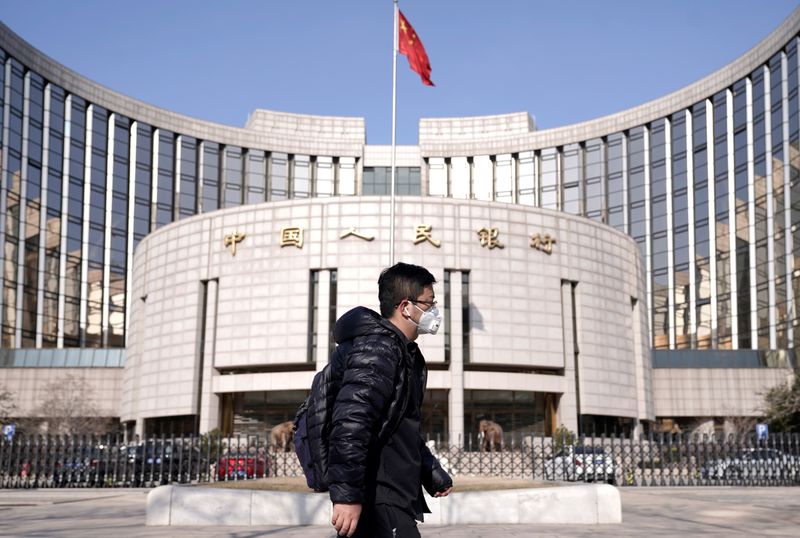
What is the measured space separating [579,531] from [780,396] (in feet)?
141

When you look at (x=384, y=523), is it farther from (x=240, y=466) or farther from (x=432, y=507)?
(x=240, y=466)

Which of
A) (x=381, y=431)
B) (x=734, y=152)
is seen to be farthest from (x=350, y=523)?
(x=734, y=152)

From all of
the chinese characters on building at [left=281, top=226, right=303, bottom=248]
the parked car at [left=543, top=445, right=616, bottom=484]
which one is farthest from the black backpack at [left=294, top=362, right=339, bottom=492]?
the chinese characters on building at [left=281, top=226, right=303, bottom=248]

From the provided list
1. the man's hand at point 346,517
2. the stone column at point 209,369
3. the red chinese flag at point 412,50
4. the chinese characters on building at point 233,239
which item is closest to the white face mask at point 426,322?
the man's hand at point 346,517

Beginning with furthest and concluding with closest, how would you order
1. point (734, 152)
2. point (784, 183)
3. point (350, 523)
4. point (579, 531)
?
point (734, 152) → point (784, 183) → point (579, 531) → point (350, 523)

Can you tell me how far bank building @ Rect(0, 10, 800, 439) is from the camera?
50.9m

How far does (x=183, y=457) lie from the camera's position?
102ft

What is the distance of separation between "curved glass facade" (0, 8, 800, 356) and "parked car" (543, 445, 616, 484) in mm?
42024

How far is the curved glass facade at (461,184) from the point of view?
71.9m

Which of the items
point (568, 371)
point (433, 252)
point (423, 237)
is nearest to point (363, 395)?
point (423, 237)

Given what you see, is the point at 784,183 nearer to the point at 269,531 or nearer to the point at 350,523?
the point at 269,531

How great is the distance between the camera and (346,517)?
451 cm

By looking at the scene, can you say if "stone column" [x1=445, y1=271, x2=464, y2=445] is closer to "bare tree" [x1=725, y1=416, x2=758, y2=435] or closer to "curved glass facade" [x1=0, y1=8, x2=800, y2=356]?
"bare tree" [x1=725, y1=416, x2=758, y2=435]

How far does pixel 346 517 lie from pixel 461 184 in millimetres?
82860
